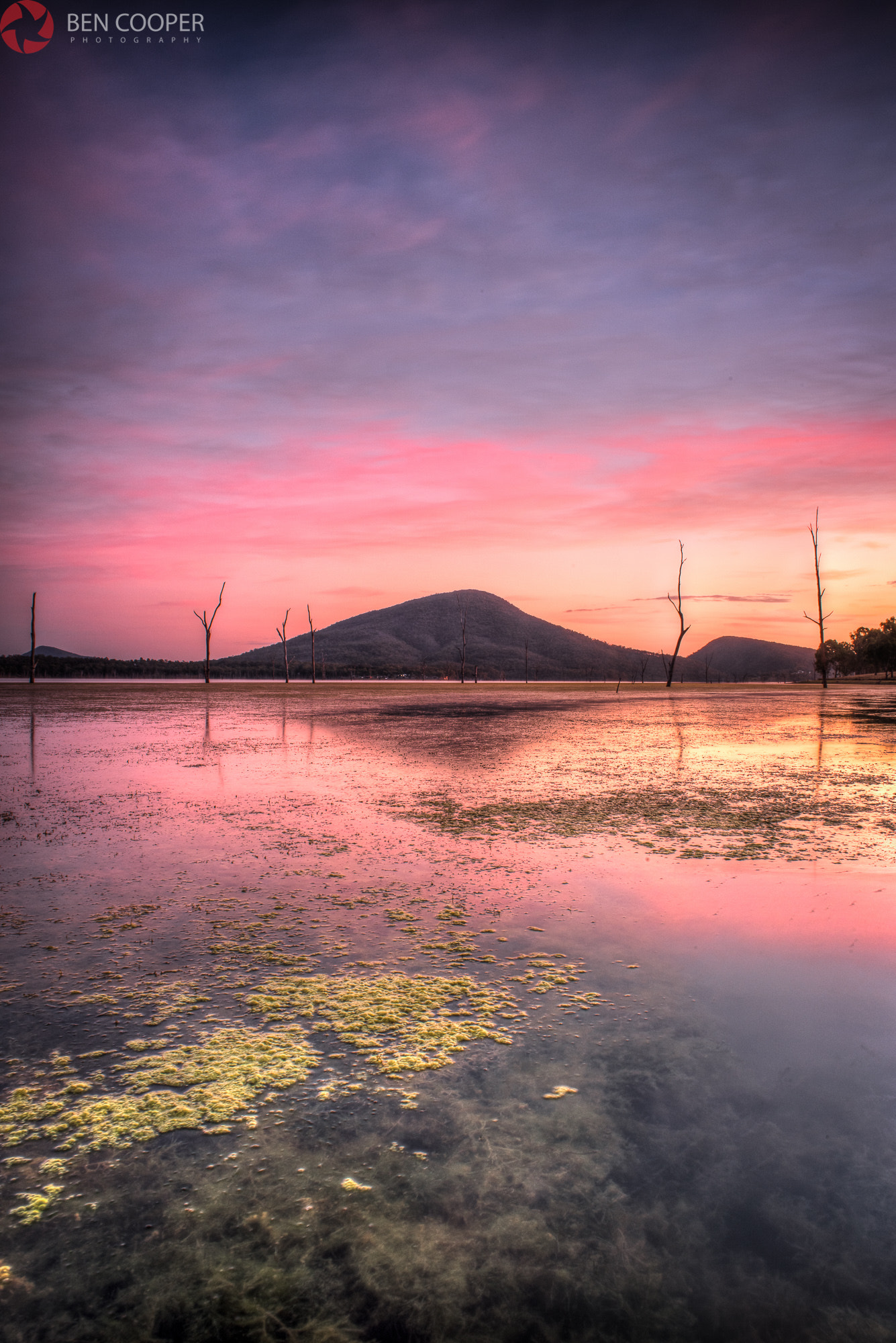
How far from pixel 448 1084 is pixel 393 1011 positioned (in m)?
0.69

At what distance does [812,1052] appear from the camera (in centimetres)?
335

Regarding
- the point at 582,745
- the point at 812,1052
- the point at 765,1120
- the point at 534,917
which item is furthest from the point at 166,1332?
the point at 582,745

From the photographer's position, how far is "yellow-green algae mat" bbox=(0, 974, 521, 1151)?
286 centimetres

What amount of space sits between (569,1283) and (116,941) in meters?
3.50

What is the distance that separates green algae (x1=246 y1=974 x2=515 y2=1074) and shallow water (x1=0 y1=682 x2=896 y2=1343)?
19 mm

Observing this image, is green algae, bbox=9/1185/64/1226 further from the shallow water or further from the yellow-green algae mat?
the yellow-green algae mat

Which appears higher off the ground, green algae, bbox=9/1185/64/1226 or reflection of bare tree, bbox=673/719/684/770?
reflection of bare tree, bbox=673/719/684/770

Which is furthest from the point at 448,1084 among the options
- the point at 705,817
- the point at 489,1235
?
the point at 705,817

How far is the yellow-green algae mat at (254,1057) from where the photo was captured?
9.37ft

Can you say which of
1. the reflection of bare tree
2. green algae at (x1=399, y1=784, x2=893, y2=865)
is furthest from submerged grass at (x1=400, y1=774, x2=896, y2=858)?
the reflection of bare tree

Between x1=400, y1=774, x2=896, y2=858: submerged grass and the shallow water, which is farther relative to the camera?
x1=400, y1=774, x2=896, y2=858: submerged grass

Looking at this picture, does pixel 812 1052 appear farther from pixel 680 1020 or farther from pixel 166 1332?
pixel 166 1332

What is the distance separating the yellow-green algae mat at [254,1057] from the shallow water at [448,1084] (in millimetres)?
17

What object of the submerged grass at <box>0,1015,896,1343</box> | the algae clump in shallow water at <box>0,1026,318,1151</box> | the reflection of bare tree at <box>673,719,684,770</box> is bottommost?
the submerged grass at <box>0,1015,896,1343</box>
